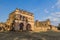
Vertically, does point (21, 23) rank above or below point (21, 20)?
below

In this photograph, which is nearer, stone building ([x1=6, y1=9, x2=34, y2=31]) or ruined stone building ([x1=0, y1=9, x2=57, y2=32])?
stone building ([x1=6, y1=9, x2=34, y2=31])

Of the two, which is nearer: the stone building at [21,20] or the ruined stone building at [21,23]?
the stone building at [21,20]

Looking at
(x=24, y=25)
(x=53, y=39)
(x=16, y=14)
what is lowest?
(x=53, y=39)

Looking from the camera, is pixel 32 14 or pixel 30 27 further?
pixel 32 14

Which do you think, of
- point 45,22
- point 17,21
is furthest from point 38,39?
point 45,22

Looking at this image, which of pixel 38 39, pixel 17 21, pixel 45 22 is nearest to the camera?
pixel 38 39

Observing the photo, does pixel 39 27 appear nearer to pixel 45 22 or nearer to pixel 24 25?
pixel 45 22

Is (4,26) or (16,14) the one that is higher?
(16,14)

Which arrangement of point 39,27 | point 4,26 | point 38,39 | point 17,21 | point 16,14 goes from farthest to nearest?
point 39,27 < point 4,26 < point 16,14 < point 17,21 < point 38,39

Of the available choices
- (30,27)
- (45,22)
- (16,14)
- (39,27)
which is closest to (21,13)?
(16,14)

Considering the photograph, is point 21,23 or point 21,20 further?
point 21,20

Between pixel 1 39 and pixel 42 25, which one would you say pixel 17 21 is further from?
pixel 1 39

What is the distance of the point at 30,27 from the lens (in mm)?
51719

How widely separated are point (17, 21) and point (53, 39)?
30.5 meters
